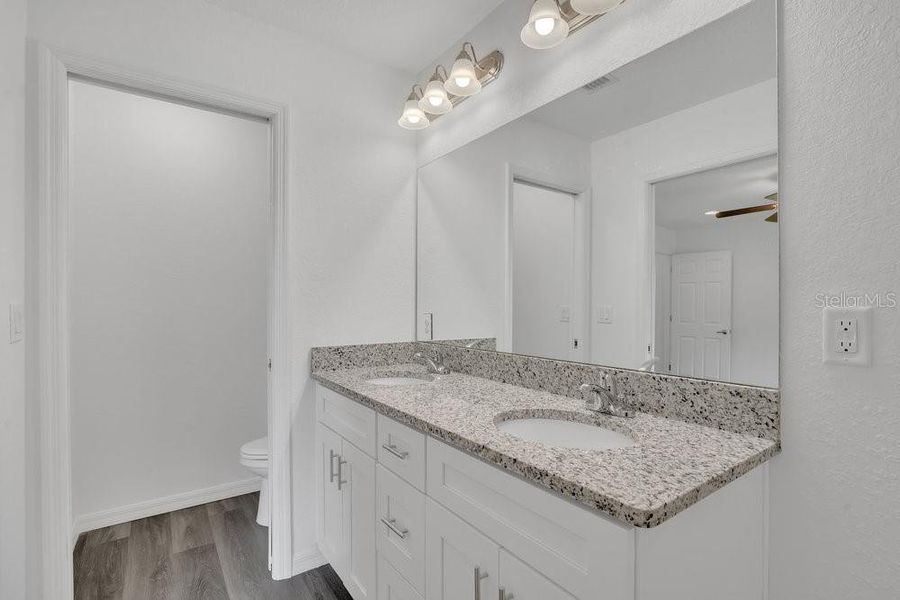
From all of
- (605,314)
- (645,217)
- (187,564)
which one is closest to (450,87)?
(645,217)

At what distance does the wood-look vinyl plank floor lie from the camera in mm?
1776

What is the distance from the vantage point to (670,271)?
4.16 ft

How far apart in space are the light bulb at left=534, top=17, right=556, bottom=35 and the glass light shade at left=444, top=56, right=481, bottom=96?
0.41m

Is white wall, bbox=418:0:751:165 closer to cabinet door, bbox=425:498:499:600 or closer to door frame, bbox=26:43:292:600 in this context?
door frame, bbox=26:43:292:600

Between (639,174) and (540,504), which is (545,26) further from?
(540,504)

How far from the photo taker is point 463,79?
5.88 feet

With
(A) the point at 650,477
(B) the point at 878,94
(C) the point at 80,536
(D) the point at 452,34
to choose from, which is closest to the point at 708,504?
(A) the point at 650,477

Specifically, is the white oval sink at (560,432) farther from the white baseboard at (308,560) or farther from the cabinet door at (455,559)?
the white baseboard at (308,560)

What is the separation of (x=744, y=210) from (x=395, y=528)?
4.20 ft

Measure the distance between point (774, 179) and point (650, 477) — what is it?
746mm

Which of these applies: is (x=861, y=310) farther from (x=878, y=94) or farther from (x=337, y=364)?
(x=337, y=364)

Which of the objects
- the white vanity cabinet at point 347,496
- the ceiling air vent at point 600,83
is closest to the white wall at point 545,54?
the ceiling air vent at point 600,83

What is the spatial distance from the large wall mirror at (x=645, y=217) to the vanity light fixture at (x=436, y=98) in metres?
0.19

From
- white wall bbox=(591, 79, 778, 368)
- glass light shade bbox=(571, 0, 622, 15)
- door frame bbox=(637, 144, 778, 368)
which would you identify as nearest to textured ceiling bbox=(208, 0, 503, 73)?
glass light shade bbox=(571, 0, 622, 15)
